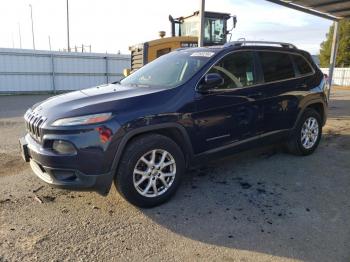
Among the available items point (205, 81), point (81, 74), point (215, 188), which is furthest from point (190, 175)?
point (81, 74)

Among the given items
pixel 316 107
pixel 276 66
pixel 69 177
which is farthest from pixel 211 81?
pixel 316 107

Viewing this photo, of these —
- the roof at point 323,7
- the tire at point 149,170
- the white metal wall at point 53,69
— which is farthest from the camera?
the white metal wall at point 53,69

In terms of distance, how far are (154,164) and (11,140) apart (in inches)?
187

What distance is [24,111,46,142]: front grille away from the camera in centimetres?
363

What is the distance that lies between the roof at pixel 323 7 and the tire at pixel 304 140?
4.58 metres

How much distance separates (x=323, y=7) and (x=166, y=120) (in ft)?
27.4

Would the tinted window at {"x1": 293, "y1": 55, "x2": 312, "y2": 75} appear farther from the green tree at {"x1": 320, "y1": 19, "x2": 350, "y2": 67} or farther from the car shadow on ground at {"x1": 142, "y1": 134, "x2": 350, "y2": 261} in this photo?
the green tree at {"x1": 320, "y1": 19, "x2": 350, "y2": 67}

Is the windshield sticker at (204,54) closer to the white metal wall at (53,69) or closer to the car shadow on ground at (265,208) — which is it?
the car shadow on ground at (265,208)

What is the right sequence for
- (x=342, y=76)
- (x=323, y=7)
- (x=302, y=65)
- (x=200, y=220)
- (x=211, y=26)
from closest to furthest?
(x=200, y=220) < (x=302, y=65) < (x=323, y=7) < (x=211, y=26) < (x=342, y=76)

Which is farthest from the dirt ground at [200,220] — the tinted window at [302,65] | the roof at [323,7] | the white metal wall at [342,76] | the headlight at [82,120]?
the white metal wall at [342,76]

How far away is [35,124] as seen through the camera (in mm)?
3725

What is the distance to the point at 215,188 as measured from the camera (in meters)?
4.48

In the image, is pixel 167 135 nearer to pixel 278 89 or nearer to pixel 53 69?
pixel 278 89

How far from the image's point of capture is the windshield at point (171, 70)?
432cm
